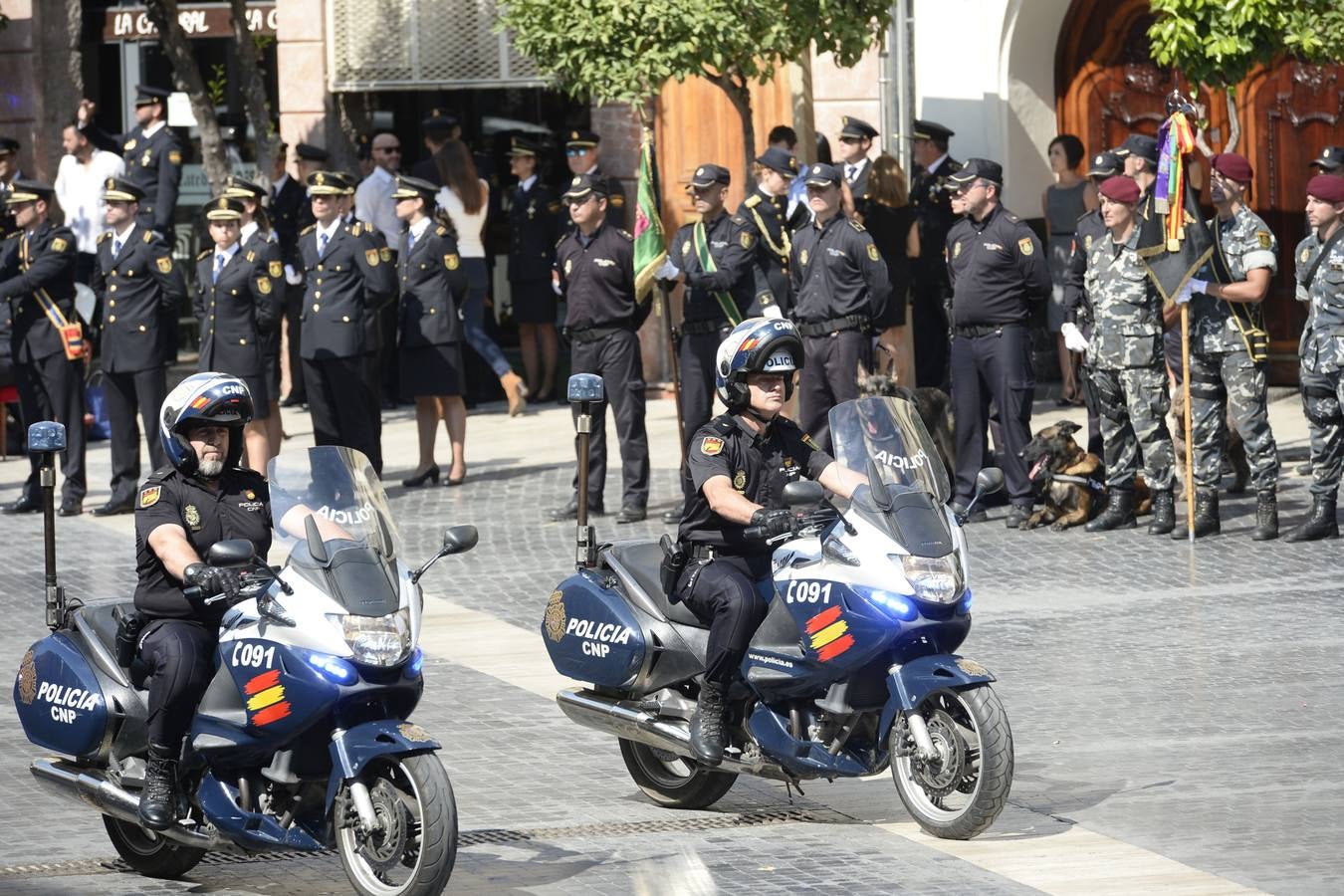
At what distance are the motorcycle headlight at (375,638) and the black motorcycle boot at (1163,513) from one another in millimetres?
7261

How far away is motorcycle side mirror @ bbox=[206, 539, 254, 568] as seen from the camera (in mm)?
6523

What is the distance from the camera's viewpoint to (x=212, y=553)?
6543mm

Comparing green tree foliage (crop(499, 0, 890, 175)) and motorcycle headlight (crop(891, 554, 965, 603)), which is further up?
green tree foliage (crop(499, 0, 890, 175))

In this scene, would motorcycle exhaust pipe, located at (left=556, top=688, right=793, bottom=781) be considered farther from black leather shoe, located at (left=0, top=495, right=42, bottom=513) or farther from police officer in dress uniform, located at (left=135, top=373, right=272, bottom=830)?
black leather shoe, located at (left=0, top=495, right=42, bottom=513)

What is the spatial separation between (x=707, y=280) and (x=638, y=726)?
20.6ft

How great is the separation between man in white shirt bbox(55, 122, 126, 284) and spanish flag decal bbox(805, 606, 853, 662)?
13.4 m

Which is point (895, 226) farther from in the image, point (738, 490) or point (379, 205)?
point (738, 490)

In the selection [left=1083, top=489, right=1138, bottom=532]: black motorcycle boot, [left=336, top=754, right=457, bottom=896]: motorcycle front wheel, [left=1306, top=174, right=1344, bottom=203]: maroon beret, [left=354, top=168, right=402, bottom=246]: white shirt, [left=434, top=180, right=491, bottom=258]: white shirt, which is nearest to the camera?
[left=336, top=754, right=457, bottom=896]: motorcycle front wheel

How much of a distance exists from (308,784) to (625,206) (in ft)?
44.5

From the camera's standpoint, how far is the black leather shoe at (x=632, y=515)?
1394cm

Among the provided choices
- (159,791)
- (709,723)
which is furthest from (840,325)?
(159,791)

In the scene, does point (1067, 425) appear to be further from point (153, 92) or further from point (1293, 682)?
point (153, 92)

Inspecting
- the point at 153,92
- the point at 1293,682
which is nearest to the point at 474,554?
the point at 1293,682

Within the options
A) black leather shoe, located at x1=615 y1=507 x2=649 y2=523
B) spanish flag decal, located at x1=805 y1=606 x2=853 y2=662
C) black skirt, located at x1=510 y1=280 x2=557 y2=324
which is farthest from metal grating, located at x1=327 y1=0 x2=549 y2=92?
spanish flag decal, located at x1=805 y1=606 x2=853 y2=662
